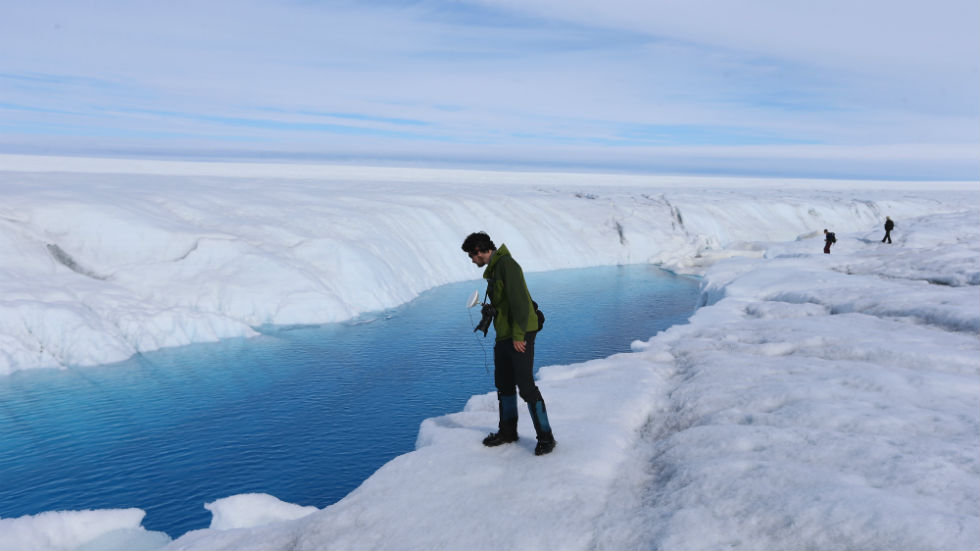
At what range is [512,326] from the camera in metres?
5.44

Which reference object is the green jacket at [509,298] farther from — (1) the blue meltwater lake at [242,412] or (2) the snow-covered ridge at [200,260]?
(2) the snow-covered ridge at [200,260]

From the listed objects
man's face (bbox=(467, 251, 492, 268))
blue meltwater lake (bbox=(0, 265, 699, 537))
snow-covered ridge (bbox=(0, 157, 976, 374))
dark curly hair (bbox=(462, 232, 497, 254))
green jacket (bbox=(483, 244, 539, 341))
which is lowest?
blue meltwater lake (bbox=(0, 265, 699, 537))

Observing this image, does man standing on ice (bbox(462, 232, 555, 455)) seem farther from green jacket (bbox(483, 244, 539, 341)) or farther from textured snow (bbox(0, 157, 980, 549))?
textured snow (bbox(0, 157, 980, 549))

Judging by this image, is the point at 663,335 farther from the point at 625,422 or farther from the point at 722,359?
the point at 625,422

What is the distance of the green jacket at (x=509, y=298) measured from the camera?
5301mm

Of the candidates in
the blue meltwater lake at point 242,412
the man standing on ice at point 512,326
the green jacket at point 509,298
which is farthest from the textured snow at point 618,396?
the blue meltwater lake at point 242,412

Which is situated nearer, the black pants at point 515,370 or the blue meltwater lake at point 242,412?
the black pants at point 515,370

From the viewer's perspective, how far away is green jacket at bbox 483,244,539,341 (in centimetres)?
530

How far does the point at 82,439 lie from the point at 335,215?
60.1 ft

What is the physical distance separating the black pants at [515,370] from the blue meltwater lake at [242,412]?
184 inches

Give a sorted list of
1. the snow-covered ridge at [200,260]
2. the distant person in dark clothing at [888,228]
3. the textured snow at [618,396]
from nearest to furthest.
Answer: the textured snow at [618,396]
the snow-covered ridge at [200,260]
the distant person in dark clothing at [888,228]

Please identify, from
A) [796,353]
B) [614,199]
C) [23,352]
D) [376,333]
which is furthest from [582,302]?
[614,199]

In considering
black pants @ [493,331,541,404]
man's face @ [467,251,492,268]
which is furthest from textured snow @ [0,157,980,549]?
man's face @ [467,251,492,268]

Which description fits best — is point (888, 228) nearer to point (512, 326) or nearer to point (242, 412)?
point (242, 412)
